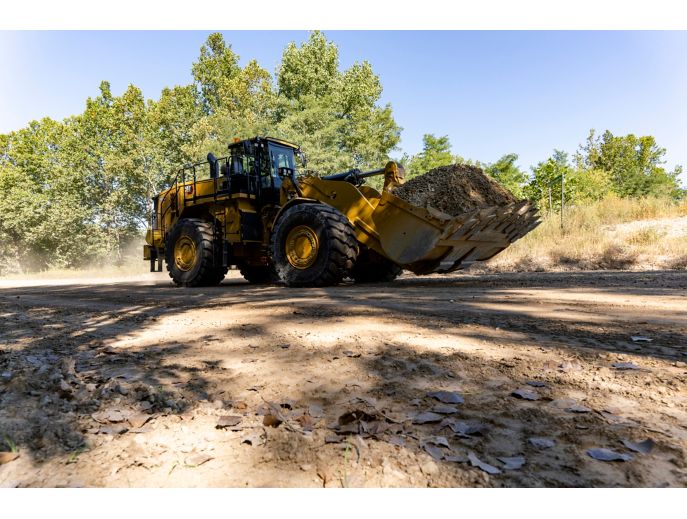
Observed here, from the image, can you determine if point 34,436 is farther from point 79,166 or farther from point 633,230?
point 79,166

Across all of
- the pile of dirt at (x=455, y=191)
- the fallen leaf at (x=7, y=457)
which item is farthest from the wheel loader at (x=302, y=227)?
the fallen leaf at (x=7, y=457)

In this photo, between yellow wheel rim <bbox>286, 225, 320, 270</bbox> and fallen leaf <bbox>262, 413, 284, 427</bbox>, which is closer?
fallen leaf <bbox>262, 413, 284, 427</bbox>

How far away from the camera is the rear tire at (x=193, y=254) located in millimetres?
10211

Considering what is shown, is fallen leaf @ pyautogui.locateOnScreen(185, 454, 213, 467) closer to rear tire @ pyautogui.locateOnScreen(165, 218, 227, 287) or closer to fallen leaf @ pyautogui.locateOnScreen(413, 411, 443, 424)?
fallen leaf @ pyautogui.locateOnScreen(413, 411, 443, 424)

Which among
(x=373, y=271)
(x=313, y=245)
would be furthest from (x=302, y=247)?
(x=373, y=271)

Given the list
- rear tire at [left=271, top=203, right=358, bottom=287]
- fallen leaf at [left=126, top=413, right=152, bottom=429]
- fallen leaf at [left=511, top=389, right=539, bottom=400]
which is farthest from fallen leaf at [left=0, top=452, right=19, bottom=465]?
rear tire at [left=271, top=203, right=358, bottom=287]

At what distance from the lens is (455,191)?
25.7 feet

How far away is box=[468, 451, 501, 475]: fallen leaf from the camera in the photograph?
1.60m

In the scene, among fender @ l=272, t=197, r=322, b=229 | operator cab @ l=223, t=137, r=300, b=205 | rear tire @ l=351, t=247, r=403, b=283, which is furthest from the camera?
operator cab @ l=223, t=137, r=300, b=205

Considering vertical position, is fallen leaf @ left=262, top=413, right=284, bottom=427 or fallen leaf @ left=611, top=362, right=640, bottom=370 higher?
fallen leaf @ left=611, top=362, right=640, bottom=370

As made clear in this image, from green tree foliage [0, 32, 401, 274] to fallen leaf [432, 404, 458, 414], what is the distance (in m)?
26.8

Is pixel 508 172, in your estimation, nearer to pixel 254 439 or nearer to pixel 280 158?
pixel 280 158

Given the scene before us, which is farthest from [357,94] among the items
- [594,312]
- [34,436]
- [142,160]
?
[34,436]

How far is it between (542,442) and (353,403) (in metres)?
0.87
